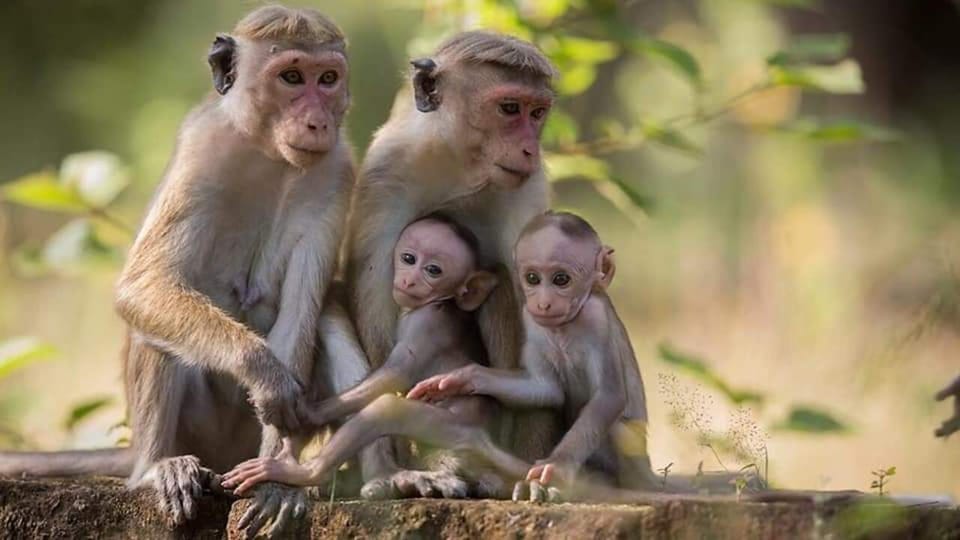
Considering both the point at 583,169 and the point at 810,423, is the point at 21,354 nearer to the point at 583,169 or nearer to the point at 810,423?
the point at 583,169

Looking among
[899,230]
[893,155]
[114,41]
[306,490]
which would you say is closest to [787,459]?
[899,230]

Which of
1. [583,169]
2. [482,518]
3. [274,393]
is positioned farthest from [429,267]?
[583,169]

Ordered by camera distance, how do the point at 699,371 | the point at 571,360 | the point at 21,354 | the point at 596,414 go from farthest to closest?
the point at 21,354 < the point at 699,371 < the point at 571,360 < the point at 596,414

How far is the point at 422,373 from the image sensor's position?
7957 mm

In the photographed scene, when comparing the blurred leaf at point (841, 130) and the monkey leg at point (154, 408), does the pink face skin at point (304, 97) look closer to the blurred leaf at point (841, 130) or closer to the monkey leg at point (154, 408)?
the monkey leg at point (154, 408)

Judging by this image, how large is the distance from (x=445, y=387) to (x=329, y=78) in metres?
1.46

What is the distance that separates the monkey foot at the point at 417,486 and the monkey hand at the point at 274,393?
0.43 m

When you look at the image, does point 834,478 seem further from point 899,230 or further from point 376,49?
point 376,49

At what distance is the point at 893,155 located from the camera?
17141mm

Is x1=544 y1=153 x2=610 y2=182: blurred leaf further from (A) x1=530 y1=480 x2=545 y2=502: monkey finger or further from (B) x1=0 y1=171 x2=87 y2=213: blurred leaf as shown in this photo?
(A) x1=530 y1=480 x2=545 y2=502: monkey finger

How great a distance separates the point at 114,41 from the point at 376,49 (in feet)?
10.2

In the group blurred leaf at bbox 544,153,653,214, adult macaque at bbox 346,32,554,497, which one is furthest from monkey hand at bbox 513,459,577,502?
blurred leaf at bbox 544,153,653,214

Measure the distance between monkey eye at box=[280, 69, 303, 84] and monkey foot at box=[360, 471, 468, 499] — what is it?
1769 millimetres

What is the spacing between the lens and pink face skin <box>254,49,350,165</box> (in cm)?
800
